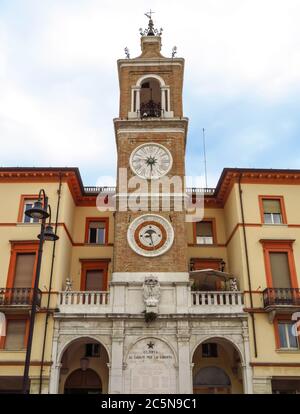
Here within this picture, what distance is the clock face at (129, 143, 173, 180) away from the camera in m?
29.1

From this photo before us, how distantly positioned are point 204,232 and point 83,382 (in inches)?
484

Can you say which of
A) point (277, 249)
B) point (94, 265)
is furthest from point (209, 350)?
point (94, 265)

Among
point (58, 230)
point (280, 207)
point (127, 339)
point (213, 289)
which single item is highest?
point (280, 207)

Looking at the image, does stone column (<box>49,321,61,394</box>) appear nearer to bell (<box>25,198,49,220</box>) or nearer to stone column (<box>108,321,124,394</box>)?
stone column (<box>108,321,124,394</box>)

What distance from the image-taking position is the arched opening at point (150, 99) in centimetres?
3180

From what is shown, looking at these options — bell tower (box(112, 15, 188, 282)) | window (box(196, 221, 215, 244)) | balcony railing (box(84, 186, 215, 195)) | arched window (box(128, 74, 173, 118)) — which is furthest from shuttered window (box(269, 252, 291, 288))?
arched window (box(128, 74, 173, 118))

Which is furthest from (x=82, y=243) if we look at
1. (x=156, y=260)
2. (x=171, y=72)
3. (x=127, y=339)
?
(x=171, y=72)

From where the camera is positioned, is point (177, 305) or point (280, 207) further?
point (280, 207)

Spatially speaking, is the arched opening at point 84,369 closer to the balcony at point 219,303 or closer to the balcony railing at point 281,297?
the balcony at point 219,303

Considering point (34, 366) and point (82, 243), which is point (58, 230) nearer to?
point (82, 243)

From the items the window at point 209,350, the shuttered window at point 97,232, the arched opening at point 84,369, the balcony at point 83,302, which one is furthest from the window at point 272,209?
the arched opening at point 84,369

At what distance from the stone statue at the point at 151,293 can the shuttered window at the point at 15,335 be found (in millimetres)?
6861

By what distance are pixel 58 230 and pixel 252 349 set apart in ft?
42.2

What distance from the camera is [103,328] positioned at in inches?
987
